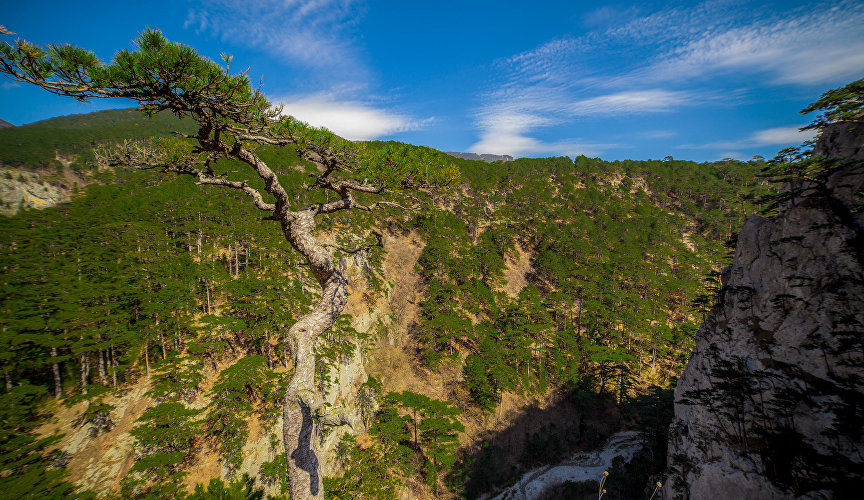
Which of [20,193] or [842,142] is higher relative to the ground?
[20,193]

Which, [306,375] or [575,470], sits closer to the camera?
[306,375]

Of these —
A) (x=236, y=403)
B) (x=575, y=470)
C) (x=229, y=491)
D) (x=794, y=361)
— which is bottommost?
(x=575, y=470)

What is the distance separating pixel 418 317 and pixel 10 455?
1026 inches

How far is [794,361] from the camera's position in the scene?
6.99 meters

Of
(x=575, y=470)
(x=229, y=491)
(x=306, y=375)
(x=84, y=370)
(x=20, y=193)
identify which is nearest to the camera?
(x=306, y=375)

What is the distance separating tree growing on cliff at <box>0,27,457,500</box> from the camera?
3.25m

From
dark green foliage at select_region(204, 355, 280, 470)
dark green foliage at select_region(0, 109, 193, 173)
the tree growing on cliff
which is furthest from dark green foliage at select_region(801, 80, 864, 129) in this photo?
dark green foliage at select_region(0, 109, 193, 173)

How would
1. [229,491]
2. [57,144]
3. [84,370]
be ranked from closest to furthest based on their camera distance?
[229,491], [84,370], [57,144]

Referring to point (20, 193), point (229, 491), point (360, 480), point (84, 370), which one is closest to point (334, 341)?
point (360, 480)

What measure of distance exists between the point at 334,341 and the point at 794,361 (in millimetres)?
21749

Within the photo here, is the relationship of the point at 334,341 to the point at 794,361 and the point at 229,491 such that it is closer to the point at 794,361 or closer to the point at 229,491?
the point at 229,491

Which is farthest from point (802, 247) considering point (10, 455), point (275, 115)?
point (10, 455)

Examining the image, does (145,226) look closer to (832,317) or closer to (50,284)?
(50,284)

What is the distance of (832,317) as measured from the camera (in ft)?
21.3
